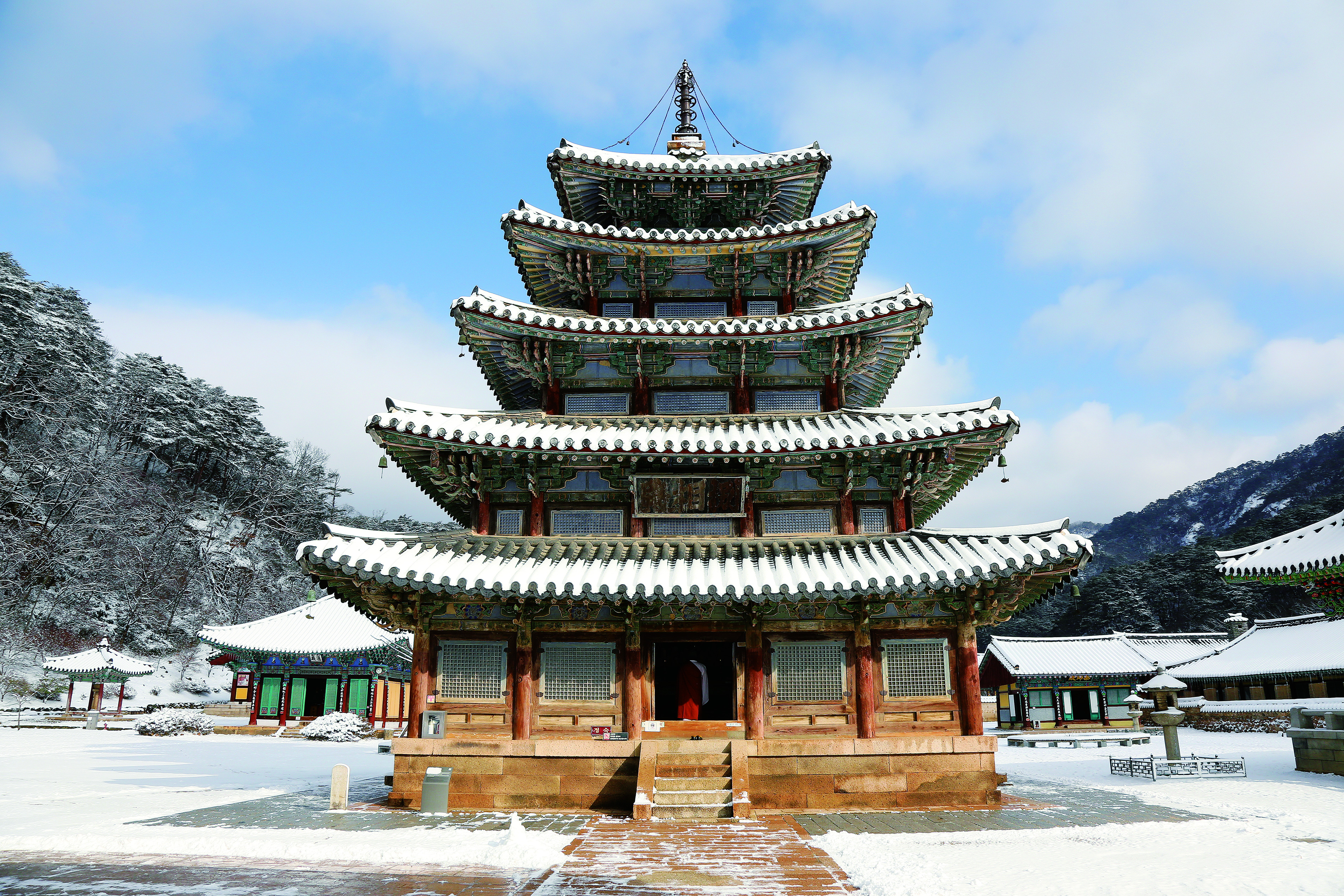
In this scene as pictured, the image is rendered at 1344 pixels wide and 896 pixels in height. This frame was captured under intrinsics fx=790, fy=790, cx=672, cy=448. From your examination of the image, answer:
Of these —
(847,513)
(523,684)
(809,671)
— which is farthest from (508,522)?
(847,513)

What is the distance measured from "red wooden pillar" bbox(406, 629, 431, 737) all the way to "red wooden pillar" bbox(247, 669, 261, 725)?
3518cm

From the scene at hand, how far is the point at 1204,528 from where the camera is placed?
129 meters

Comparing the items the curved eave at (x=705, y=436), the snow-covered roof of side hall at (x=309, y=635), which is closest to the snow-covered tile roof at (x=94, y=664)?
the snow-covered roof of side hall at (x=309, y=635)

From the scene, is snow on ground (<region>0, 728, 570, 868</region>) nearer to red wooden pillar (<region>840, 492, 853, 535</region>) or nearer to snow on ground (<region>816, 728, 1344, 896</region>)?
snow on ground (<region>816, 728, 1344, 896</region>)

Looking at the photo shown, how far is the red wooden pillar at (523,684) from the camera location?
15320 millimetres

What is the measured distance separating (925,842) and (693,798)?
4033 mm

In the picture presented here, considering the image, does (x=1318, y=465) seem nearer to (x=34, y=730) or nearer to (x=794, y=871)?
(x=794, y=871)

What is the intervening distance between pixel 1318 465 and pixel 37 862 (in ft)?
459

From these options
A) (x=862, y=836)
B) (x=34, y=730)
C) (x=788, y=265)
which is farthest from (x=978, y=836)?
(x=34, y=730)

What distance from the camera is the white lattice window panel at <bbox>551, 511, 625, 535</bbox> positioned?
17.3m

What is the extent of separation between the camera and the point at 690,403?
18984mm

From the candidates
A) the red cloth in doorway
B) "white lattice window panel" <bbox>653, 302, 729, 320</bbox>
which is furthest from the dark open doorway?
"white lattice window panel" <bbox>653, 302, 729, 320</bbox>

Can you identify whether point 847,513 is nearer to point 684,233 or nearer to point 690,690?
point 690,690

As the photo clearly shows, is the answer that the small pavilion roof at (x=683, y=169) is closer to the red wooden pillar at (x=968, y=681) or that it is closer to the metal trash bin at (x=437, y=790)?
the red wooden pillar at (x=968, y=681)
